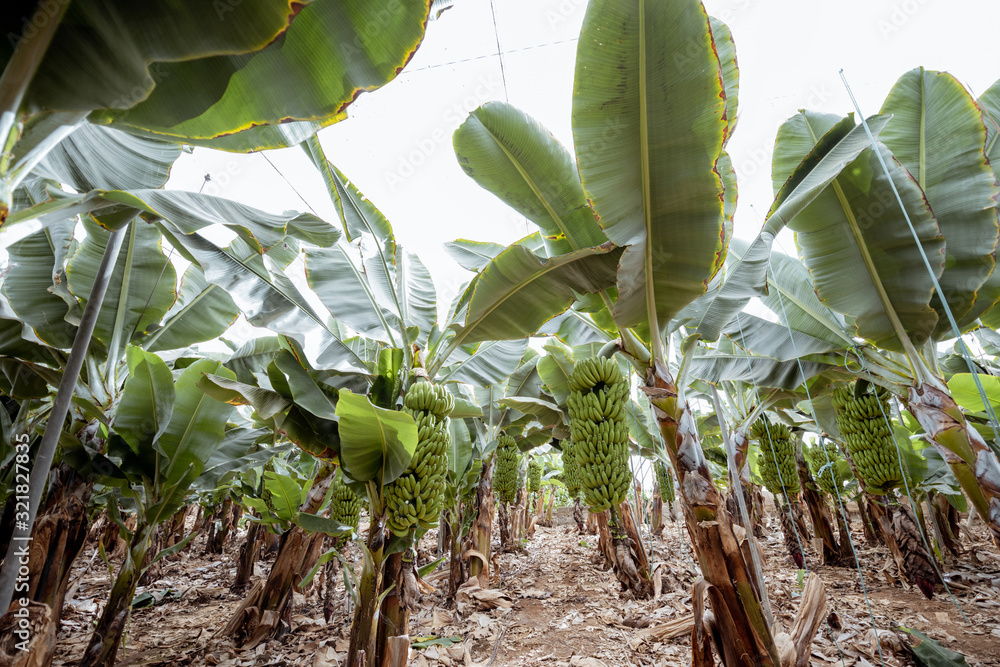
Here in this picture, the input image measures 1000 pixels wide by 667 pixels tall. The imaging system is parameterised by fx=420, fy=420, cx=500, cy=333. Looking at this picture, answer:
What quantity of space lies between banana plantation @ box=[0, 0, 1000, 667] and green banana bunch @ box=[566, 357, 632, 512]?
0.06 ft

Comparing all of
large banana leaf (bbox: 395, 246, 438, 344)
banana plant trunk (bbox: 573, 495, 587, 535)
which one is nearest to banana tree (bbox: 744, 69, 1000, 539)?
large banana leaf (bbox: 395, 246, 438, 344)

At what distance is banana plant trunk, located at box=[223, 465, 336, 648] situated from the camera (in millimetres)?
3959

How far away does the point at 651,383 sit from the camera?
2324 mm

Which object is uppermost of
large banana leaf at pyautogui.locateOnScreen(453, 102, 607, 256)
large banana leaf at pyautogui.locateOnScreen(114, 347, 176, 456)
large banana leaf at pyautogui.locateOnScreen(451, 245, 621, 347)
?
large banana leaf at pyautogui.locateOnScreen(453, 102, 607, 256)

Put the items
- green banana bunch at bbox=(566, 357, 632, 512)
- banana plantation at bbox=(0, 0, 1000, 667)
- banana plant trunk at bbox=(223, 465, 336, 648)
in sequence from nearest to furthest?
banana plantation at bbox=(0, 0, 1000, 667) < green banana bunch at bbox=(566, 357, 632, 512) < banana plant trunk at bbox=(223, 465, 336, 648)

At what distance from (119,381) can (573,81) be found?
3.71 m

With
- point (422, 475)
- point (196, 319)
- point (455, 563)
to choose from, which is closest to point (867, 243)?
point (422, 475)

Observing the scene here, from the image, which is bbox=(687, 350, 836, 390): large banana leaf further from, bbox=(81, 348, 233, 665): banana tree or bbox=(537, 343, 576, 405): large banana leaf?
bbox=(81, 348, 233, 665): banana tree

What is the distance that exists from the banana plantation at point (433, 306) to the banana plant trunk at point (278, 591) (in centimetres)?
3

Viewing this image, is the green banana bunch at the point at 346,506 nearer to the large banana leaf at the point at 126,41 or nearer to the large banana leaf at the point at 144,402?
the large banana leaf at the point at 144,402

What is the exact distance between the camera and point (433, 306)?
3.41 meters

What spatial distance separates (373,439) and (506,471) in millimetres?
4607

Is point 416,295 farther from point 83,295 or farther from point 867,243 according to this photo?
point 867,243

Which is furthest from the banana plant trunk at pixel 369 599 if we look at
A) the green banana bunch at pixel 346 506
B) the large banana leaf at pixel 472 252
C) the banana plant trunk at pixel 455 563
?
the banana plant trunk at pixel 455 563
